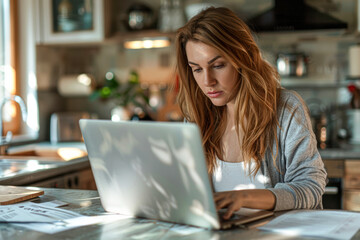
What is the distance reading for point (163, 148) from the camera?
0.93 meters

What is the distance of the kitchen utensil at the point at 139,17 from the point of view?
3.24 m

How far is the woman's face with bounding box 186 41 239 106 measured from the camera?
140 cm

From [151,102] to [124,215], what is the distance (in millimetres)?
2342

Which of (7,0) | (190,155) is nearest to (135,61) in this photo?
(7,0)

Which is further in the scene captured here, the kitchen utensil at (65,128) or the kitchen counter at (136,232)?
the kitchen utensil at (65,128)

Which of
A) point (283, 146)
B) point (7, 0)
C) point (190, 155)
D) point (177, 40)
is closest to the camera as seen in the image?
point (190, 155)

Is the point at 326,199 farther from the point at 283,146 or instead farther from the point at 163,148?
the point at 163,148

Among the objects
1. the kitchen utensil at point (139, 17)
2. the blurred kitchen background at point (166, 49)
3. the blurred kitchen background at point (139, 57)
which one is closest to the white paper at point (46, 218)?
the blurred kitchen background at point (139, 57)

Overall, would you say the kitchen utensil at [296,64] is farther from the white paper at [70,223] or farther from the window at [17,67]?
the white paper at [70,223]

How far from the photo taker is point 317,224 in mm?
1005

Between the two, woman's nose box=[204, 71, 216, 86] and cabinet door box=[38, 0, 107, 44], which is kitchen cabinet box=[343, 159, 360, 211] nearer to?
woman's nose box=[204, 71, 216, 86]

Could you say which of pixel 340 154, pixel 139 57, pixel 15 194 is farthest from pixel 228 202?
pixel 139 57

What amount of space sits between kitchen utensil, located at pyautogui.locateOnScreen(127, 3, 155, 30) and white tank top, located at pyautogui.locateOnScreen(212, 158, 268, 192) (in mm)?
1983

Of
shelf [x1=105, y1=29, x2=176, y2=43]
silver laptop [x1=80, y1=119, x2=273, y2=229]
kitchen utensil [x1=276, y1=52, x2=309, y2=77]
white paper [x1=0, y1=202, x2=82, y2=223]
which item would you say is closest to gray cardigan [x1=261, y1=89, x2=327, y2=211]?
silver laptop [x1=80, y1=119, x2=273, y2=229]
